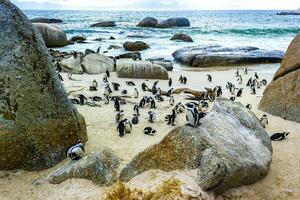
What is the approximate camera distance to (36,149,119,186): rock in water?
19.9 feet

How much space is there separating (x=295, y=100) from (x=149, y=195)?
612 cm

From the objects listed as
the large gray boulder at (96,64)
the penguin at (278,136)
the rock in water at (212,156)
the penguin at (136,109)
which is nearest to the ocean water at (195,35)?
the large gray boulder at (96,64)

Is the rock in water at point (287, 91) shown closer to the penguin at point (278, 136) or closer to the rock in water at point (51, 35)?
the penguin at point (278, 136)

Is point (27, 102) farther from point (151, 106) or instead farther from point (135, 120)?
point (151, 106)

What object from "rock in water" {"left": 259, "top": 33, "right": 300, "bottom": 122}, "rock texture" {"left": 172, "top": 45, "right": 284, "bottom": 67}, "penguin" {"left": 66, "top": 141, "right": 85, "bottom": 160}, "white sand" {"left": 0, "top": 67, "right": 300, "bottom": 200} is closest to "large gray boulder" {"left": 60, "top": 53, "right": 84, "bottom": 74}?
"white sand" {"left": 0, "top": 67, "right": 300, "bottom": 200}

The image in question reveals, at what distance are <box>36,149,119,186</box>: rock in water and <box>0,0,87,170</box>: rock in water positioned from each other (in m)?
0.54

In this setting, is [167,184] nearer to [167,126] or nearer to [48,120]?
[48,120]

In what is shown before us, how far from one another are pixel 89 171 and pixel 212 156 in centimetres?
199

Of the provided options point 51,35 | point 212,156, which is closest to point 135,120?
point 212,156

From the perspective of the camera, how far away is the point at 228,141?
246 inches

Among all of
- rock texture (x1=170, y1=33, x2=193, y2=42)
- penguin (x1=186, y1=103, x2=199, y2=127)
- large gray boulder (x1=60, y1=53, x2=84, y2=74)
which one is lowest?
Answer: rock texture (x1=170, y1=33, x2=193, y2=42)

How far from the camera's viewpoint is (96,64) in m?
18.6

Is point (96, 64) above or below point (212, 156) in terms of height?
below

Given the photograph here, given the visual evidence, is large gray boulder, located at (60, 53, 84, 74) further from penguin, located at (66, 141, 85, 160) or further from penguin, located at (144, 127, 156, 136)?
penguin, located at (66, 141, 85, 160)
